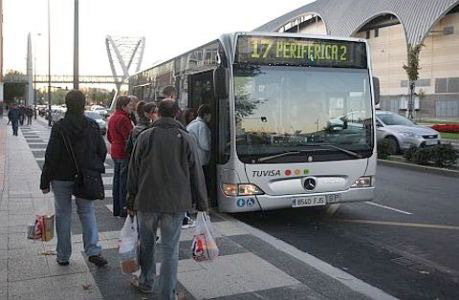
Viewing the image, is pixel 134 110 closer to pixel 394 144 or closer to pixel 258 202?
pixel 258 202

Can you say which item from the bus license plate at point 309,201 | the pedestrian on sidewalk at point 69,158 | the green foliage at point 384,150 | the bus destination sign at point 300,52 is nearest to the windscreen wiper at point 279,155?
the bus license plate at point 309,201

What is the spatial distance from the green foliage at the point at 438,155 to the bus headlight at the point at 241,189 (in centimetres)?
855

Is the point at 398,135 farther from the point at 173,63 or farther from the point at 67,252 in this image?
the point at 67,252

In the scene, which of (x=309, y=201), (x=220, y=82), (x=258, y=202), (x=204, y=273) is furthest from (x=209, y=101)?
(x=204, y=273)

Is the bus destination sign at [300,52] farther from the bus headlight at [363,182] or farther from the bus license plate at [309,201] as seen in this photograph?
the bus license plate at [309,201]

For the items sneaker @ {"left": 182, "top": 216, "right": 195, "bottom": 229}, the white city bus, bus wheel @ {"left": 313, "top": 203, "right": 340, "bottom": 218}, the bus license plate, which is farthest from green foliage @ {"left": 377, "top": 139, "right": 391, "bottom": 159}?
sneaker @ {"left": 182, "top": 216, "right": 195, "bottom": 229}

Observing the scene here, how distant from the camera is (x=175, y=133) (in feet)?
14.3

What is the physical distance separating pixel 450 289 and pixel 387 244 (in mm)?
1706

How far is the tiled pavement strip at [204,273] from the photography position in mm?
4895

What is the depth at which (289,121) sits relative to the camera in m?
7.94

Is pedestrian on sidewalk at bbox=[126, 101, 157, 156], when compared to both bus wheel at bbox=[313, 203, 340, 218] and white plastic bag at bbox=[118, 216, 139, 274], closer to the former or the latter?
white plastic bag at bbox=[118, 216, 139, 274]

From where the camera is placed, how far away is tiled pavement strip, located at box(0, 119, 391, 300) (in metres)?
4.89

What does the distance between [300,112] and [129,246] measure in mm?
3884

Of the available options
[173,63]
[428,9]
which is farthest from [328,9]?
[173,63]
